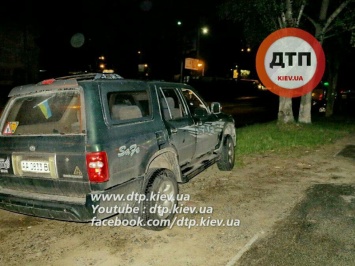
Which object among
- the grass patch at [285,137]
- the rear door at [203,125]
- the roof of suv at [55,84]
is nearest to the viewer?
the roof of suv at [55,84]

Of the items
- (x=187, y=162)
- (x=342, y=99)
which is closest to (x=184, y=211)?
(x=187, y=162)

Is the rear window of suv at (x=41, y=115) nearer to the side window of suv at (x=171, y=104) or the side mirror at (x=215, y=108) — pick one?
the side window of suv at (x=171, y=104)

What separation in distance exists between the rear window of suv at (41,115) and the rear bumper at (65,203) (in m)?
0.78

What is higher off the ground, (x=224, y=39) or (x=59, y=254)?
(x=224, y=39)

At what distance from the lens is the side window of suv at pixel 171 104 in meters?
5.00

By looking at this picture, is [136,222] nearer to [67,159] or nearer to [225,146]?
[67,159]

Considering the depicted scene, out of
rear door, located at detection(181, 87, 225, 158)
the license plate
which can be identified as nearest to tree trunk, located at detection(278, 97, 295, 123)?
rear door, located at detection(181, 87, 225, 158)

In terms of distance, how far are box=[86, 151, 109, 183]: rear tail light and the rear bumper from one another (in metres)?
0.16

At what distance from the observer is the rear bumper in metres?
3.60

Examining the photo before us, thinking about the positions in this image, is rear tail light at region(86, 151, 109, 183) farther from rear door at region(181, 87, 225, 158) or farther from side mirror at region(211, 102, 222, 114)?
side mirror at region(211, 102, 222, 114)

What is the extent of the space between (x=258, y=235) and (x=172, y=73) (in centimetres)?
4444

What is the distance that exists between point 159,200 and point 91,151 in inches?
52.0

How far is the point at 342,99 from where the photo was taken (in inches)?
1092

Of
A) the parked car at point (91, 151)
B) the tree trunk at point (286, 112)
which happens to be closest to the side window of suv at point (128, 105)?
the parked car at point (91, 151)
